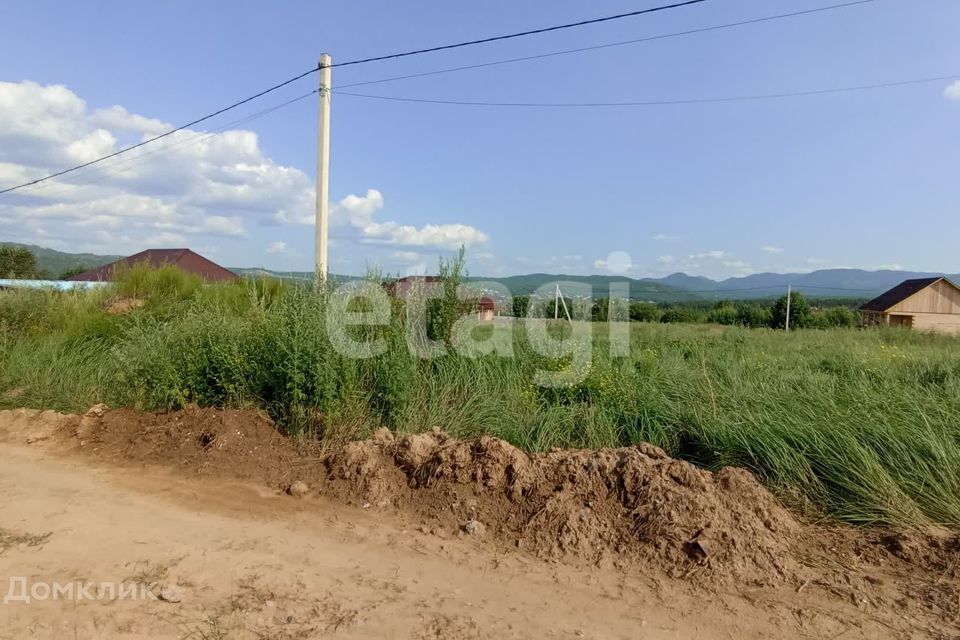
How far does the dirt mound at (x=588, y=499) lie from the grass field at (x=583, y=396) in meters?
0.63

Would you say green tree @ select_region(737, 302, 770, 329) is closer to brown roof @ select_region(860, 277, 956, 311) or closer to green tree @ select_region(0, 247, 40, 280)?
brown roof @ select_region(860, 277, 956, 311)

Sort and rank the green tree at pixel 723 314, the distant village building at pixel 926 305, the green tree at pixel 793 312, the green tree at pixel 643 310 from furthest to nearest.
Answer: the green tree at pixel 723 314 → the green tree at pixel 643 310 → the green tree at pixel 793 312 → the distant village building at pixel 926 305

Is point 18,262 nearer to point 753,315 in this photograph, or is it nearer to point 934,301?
point 753,315

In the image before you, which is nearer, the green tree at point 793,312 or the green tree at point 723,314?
the green tree at point 793,312

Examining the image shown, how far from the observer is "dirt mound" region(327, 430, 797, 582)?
143 inches

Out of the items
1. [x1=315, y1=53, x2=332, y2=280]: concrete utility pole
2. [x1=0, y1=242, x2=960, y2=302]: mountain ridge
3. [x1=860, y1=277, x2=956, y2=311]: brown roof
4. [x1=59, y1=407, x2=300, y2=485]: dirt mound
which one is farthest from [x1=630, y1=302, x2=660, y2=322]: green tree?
[x1=59, y1=407, x2=300, y2=485]: dirt mound

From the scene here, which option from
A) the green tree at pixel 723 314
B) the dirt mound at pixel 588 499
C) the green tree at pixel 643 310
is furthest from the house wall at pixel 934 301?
the dirt mound at pixel 588 499

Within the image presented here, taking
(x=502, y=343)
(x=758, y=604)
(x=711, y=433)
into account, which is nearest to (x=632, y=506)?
(x=758, y=604)

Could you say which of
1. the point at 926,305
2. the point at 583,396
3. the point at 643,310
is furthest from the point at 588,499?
the point at 926,305

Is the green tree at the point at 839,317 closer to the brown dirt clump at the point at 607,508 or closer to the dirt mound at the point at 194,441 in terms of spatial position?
the brown dirt clump at the point at 607,508

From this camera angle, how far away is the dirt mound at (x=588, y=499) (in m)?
3.64

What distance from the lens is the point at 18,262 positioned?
149ft

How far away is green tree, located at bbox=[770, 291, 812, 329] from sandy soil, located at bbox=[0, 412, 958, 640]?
2699 cm

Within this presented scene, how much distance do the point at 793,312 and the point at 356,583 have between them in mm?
29033
